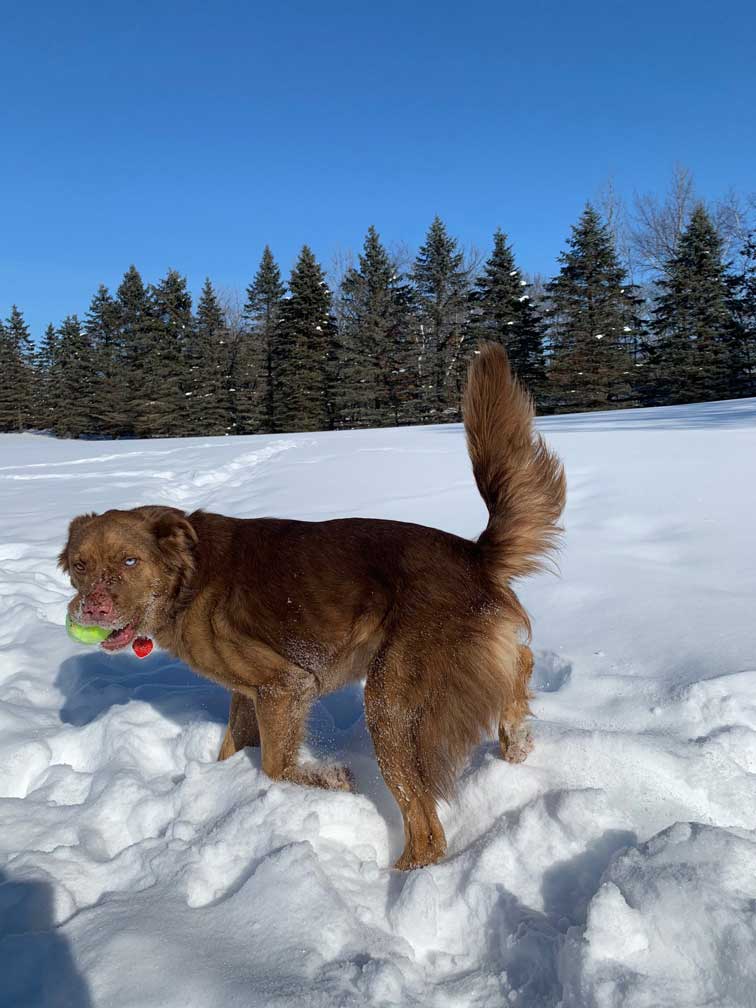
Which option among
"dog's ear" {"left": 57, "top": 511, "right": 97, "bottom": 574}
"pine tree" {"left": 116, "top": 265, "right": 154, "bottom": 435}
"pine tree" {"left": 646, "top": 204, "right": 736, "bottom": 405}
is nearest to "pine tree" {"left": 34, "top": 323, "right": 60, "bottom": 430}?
"pine tree" {"left": 116, "top": 265, "right": 154, "bottom": 435}

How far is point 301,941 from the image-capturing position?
1.85 metres

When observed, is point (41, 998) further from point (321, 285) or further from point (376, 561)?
point (321, 285)

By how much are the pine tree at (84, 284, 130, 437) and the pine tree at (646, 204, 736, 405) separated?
34.2m

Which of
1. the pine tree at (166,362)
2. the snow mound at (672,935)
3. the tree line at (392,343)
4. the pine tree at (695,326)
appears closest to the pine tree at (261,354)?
the tree line at (392,343)

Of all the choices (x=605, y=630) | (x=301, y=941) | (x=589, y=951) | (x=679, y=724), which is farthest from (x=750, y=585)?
(x=301, y=941)

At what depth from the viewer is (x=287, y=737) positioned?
285 cm

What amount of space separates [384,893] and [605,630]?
7.02ft

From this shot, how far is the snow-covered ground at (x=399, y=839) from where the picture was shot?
1688 millimetres

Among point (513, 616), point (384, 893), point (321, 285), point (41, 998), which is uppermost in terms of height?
point (321, 285)

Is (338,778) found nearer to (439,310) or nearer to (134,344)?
(439,310)

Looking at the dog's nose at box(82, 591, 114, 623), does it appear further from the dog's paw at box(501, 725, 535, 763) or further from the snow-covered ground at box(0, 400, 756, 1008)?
the dog's paw at box(501, 725, 535, 763)

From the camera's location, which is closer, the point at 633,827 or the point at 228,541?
the point at 633,827

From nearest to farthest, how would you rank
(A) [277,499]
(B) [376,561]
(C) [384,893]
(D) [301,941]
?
(D) [301,941] → (C) [384,893] → (B) [376,561] → (A) [277,499]

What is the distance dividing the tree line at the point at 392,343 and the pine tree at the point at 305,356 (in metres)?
0.09
